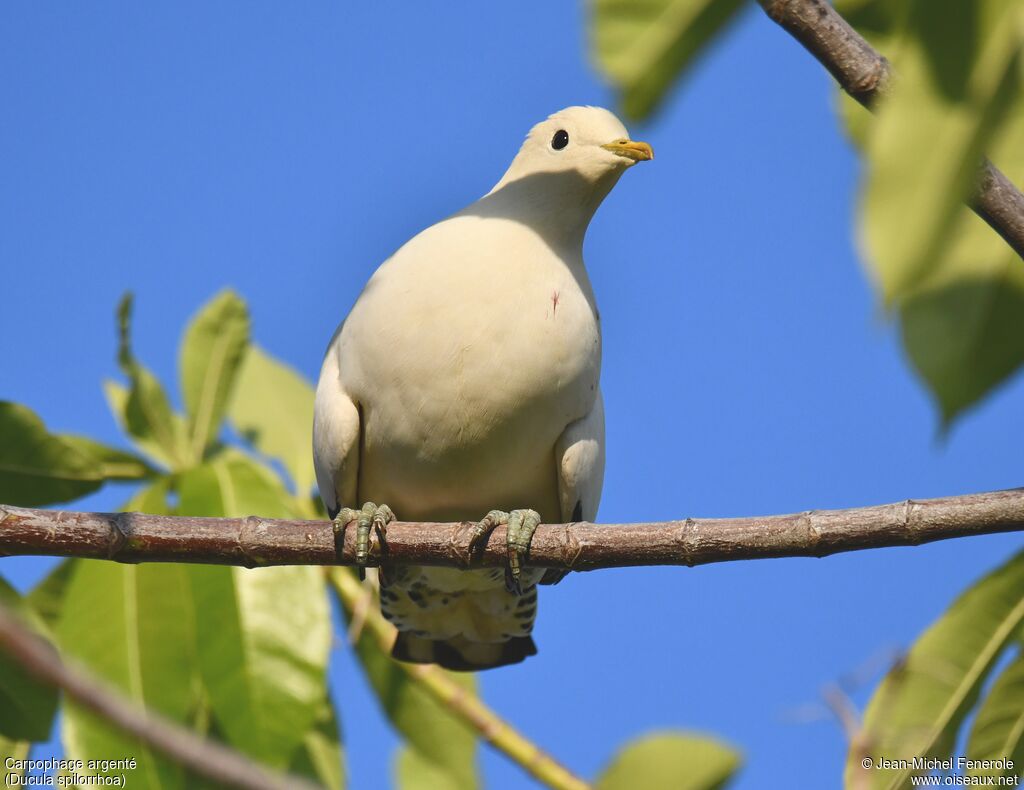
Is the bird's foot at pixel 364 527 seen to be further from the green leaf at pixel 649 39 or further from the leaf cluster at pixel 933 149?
the green leaf at pixel 649 39

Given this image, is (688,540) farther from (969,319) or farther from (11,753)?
(11,753)

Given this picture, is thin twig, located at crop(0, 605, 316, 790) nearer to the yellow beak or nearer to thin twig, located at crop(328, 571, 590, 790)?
thin twig, located at crop(328, 571, 590, 790)

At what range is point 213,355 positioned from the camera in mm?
5820

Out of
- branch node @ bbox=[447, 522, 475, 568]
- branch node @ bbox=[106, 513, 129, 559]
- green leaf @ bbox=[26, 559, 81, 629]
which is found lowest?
branch node @ bbox=[447, 522, 475, 568]

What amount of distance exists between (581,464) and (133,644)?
1.83 metres

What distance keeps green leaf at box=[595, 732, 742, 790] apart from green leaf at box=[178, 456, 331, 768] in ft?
4.42

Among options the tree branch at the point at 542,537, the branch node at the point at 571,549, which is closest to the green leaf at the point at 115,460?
the tree branch at the point at 542,537

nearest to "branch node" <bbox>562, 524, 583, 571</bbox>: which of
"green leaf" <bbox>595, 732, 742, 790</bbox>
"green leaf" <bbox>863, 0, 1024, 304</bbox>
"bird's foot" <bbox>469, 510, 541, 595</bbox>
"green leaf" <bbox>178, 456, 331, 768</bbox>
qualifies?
"bird's foot" <bbox>469, 510, 541, 595</bbox>

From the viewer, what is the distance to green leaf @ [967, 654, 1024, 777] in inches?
144

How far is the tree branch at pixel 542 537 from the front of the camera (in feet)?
11.0

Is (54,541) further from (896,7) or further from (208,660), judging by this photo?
(896,7)

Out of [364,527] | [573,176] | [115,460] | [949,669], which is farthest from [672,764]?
[115,460]

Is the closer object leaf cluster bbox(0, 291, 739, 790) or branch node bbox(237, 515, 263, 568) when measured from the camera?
branch node bbox(237, 515, 263, 568)

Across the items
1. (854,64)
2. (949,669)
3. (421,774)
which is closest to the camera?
(854,64)
